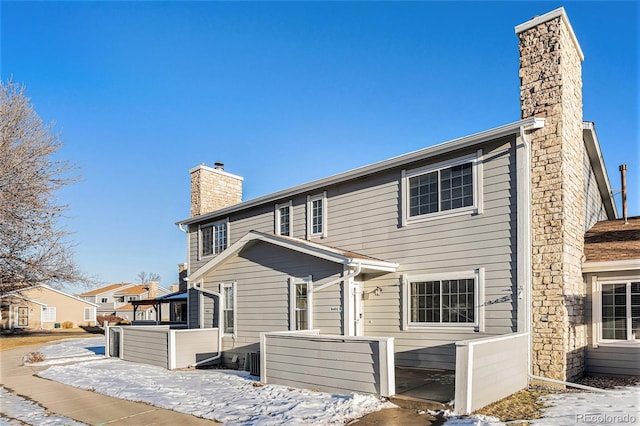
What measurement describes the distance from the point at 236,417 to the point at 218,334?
6.97 metres

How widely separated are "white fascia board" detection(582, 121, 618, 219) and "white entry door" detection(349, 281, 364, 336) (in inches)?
252

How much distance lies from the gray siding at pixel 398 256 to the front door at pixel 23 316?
110 ft

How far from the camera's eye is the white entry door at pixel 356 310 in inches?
418

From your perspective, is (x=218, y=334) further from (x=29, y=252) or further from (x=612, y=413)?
(x=612, y=413)

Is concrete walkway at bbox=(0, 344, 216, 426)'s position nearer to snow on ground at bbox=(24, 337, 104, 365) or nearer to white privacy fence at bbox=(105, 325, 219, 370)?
white privacy fence at bbox=(105, 325, 219, 370)

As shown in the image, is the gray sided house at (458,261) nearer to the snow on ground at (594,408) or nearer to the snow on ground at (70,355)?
the snow on ground at (594,408)

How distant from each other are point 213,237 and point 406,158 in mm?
8933

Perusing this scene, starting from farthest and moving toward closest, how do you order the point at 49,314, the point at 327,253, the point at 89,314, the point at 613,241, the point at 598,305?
1. the point at 89,314
2. the point at 49,314
3. the point at 613,241
4. the point at 327,253
5. the point at 598,305

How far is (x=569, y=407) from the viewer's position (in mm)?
7055

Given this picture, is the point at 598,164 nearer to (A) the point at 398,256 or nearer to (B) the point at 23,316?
(A) the point at 398,256

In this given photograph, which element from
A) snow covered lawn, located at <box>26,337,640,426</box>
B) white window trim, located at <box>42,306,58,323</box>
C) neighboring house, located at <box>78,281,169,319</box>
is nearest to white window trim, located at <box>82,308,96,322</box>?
white window trim, located at <box>42,306,58,323</box>

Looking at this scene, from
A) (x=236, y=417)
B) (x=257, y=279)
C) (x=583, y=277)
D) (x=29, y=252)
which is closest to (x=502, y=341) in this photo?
(x=583, y=277)

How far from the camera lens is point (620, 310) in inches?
379

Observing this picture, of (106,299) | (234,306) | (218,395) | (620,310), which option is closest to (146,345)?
(234,306)
